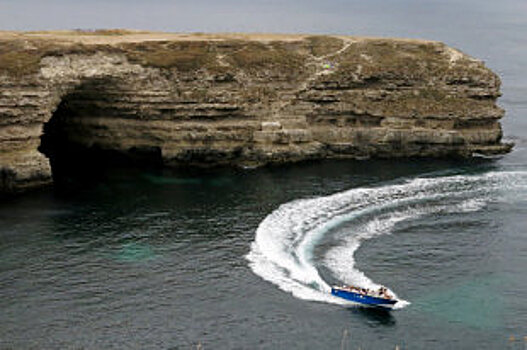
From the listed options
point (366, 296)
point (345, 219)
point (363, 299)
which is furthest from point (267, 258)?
point (345, 219)

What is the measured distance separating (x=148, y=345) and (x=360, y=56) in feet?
281

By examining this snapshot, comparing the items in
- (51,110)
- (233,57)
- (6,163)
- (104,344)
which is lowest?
(104,344)

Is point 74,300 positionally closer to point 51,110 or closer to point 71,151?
point 51,110

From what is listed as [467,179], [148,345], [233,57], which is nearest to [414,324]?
[148,345]

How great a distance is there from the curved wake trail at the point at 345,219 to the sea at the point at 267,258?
0.88 feet

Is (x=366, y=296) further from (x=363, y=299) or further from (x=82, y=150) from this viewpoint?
(x=82, y=150)

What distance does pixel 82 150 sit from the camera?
125812 mm

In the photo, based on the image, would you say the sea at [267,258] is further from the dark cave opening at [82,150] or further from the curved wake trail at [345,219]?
the dark cave opening at [82,150]

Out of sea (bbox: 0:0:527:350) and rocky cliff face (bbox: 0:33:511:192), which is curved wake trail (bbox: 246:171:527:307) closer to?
sea (bbox: 0:0:527:350)

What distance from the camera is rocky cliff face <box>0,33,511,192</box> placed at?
117 m

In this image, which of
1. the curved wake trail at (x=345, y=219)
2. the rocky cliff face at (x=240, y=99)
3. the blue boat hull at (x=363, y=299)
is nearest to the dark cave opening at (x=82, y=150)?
the rocky cliff face at (x=240, y=99)

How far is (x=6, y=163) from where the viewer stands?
104875mm

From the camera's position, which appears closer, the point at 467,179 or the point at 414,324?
the point at 414,324

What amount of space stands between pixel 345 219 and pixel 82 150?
170 ft
